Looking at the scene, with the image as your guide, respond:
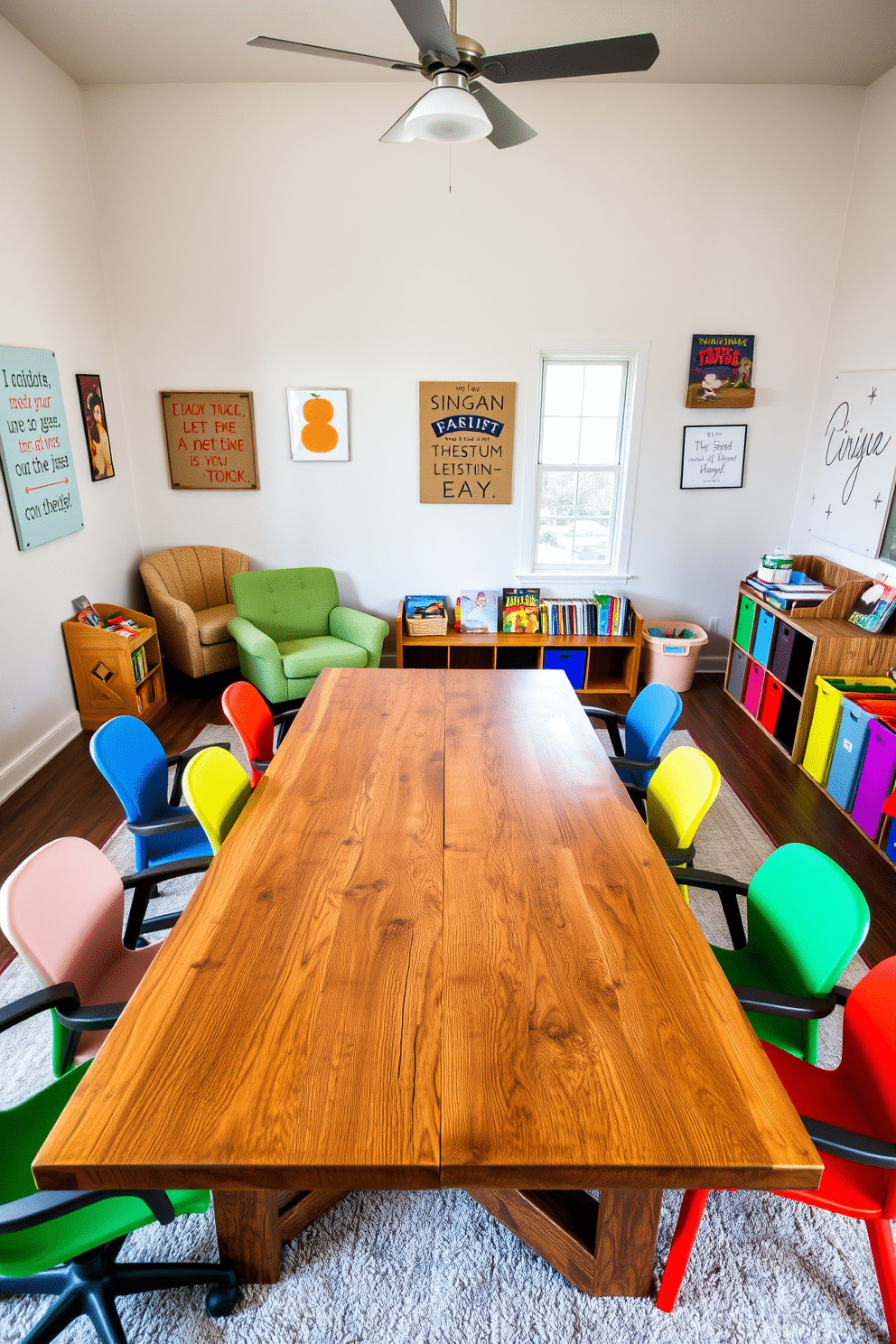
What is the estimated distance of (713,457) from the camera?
16.3 ft

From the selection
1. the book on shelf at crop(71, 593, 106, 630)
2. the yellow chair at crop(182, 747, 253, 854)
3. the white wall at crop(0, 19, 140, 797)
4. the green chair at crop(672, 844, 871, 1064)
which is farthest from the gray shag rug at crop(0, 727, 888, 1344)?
the book on shelf at crop(71, 593, 106, 630)

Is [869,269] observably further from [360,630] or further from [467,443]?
[360,630]

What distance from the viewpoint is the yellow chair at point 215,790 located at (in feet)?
6.70

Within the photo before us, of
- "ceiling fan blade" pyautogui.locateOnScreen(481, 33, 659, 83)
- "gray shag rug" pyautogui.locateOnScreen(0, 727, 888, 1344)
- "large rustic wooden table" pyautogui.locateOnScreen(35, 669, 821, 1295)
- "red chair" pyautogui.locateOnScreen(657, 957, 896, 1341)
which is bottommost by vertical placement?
"gray shag rug" pyautogui.locateOnScreen(0, 727, 888, 1344)

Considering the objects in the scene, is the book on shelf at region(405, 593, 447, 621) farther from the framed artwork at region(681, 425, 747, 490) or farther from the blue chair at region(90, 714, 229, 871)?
the blue chair at region(90, 714, 229, 871)

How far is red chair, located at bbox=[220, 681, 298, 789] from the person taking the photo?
2.65 m

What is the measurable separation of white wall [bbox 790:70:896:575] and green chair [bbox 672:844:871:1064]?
9.60 feet

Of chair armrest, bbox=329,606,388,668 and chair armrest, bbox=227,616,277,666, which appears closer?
chair armrest, bbox=227,616,277,666

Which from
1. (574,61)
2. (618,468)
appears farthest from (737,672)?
(574,61)

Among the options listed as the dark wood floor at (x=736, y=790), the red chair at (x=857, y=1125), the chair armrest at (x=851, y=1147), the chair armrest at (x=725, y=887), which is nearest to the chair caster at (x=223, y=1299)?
the red chair at (x=857, y=1125)

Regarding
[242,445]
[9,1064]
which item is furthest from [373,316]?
[9,1064]

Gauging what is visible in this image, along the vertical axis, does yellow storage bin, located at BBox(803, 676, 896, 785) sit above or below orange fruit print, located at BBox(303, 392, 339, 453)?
below

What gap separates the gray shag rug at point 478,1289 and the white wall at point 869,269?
345 cm

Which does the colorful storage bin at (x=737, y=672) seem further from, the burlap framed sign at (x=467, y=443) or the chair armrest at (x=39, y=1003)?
the chair armrest at (x=39, y=1003)
